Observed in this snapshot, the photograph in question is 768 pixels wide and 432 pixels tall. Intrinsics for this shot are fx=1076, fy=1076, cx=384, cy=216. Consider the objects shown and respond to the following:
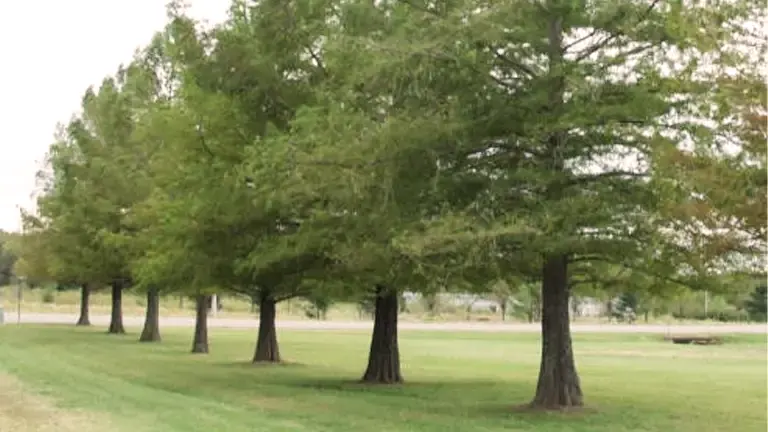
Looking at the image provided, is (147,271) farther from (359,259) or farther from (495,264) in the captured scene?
(495,264)

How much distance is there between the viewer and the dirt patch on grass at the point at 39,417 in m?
13.6

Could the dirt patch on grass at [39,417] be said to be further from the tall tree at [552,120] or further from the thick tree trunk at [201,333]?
the thick tree trunk at [201,333]

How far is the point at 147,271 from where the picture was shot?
94.1 ft

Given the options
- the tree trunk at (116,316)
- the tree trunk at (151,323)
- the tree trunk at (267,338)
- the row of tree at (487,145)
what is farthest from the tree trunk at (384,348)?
the tree trunk at (116,316)

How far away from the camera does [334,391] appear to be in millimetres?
22109

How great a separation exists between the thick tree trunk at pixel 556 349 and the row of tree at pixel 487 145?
4cm

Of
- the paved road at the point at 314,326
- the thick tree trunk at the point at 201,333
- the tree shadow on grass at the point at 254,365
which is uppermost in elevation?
the thick tree trunk at the point at 201,333

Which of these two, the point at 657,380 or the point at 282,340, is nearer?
the point at 657,380

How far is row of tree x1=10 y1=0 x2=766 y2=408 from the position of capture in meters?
15.1

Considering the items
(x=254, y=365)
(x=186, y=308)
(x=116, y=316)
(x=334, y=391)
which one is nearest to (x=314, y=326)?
(x=116, y=316)

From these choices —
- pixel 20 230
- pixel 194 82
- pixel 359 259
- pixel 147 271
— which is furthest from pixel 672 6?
pixel 20 230

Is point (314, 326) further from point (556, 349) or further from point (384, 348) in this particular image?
point (556, 349)

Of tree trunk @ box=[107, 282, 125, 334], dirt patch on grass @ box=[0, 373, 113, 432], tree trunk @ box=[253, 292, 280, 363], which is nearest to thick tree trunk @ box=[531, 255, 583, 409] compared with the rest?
dirt patch on grass @ box=[0, 373, 113, 432]

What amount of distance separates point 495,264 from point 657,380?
39.0 ft
